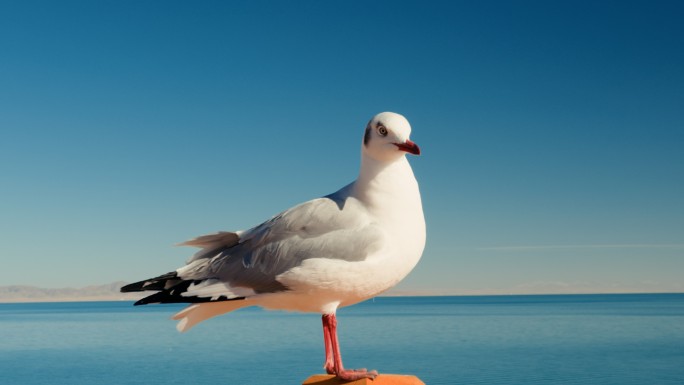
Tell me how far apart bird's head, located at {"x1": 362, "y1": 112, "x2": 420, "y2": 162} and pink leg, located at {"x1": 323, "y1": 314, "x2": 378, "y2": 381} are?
146 centimetres

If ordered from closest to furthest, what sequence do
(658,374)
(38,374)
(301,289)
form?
(301,289) → (658,374) → (38,374)

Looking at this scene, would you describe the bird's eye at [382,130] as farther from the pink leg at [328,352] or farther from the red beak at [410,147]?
the pink leg at [328,352]

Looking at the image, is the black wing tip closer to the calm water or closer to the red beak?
the red beak

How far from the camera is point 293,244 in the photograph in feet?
23.8

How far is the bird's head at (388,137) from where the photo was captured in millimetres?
6996

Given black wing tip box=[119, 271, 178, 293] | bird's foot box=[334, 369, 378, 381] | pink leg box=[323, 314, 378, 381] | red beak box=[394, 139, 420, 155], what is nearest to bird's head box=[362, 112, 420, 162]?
red beak box=[394, 139, 420, 155]

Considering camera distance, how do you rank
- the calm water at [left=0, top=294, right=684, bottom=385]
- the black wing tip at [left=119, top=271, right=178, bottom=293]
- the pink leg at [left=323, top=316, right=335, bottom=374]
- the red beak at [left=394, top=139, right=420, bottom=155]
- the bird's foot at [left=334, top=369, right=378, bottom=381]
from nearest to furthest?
the bird's foot at [left=334, top=369, right=378, bottom=381] → the red beak at [left=394, top=139, right=420, bottom=155] → the pink leg at [left=323, top=316, right=335, bottom=374] → the black wing tip at [left=119, top=271, right=178, bottom=293] → the calm water at [left=0, top=294, right=684, bottom=385]

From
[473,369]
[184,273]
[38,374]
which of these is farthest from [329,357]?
[38,374]

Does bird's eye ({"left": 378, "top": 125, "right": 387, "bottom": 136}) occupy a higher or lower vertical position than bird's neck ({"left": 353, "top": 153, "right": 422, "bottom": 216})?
higher

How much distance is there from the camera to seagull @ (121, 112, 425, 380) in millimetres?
6992

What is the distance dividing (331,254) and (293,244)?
1.20 feet

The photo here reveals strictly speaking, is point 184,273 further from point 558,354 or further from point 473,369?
point 558,354

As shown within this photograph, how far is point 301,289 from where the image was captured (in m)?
7.03

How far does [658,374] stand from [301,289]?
5862 centimetres
